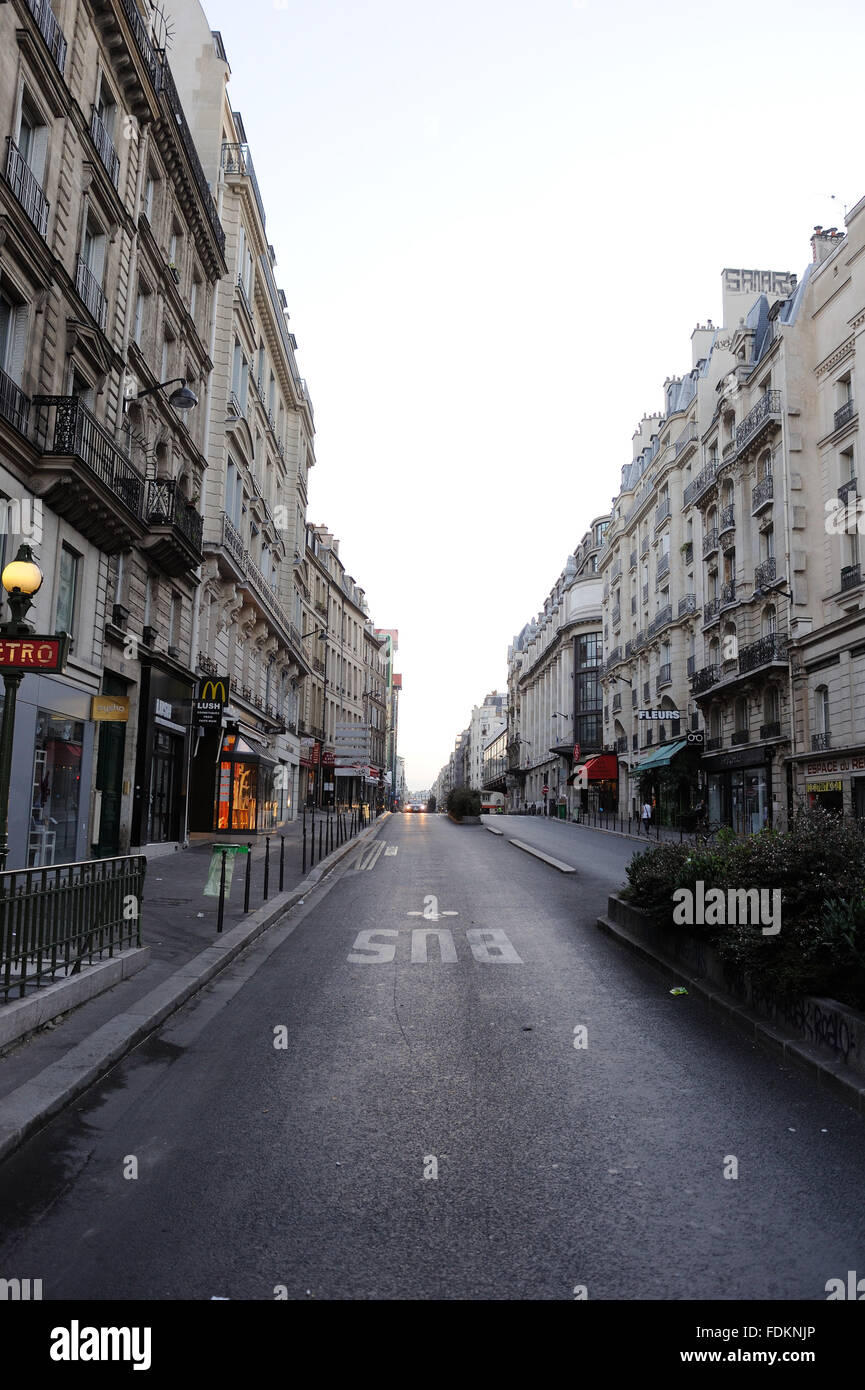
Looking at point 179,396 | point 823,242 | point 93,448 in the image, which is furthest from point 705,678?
point 93,448

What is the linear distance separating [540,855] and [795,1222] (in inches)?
784

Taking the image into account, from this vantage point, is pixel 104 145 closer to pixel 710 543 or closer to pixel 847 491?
pixel 847 491

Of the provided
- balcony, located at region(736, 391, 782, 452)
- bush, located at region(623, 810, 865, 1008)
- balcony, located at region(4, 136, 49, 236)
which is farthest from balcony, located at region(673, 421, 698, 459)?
bush, located at region(623, 810, 865, 1008)

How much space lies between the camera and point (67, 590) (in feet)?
55.9

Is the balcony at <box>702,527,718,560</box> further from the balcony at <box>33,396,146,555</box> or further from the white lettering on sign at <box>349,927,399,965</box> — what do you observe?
the white lettering on sign at <box>349,927,399,965</box>

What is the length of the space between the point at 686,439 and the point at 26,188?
37.1 meters

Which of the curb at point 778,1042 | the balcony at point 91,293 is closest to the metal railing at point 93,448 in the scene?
the balcony at point 91,293

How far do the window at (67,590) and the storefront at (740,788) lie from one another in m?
23.6

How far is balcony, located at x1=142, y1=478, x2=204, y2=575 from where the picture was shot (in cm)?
2056

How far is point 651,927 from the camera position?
1001 centimetres

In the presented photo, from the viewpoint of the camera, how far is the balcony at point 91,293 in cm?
1702

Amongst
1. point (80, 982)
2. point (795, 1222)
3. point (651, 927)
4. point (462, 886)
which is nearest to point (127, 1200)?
point (795, 1222)
